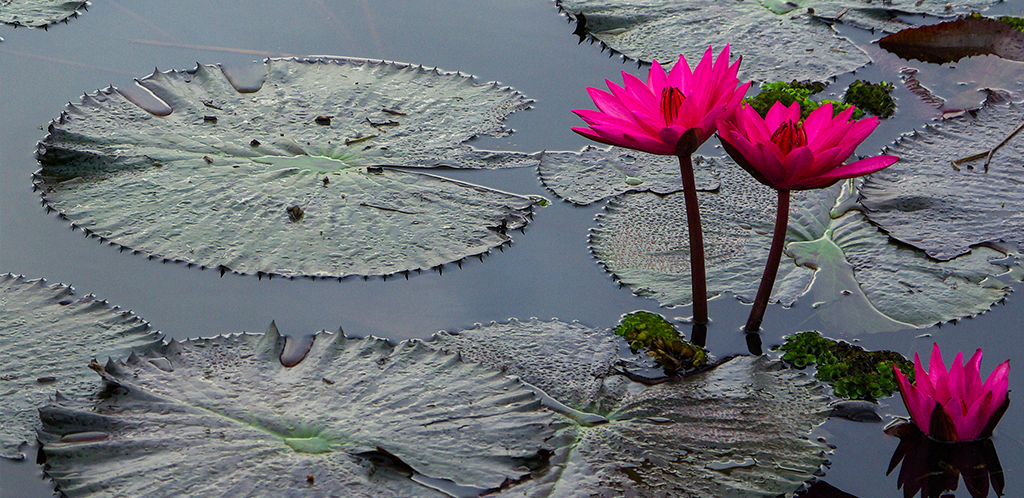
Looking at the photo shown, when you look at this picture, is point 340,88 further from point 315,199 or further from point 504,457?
point 504,457

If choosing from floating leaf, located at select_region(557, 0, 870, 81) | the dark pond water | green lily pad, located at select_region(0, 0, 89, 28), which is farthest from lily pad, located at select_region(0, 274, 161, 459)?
floating leaf, located at select_region(557, 0, 870, 81)

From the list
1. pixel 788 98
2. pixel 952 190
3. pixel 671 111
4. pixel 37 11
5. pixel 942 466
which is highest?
pixel 37 11

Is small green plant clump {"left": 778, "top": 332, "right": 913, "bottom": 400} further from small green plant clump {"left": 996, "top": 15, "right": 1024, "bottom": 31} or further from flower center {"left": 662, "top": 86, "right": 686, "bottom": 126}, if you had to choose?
small green plant clump {"left": 996, "top": 15, "right": 1024, "bottom": 31}

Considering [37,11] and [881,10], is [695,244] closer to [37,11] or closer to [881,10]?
[881,10]

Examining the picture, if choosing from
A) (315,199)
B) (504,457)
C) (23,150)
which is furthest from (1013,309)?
(23,150)

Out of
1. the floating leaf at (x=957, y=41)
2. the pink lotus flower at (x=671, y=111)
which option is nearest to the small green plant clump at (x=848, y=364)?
the pink lotus flower at (x=671, y=111)

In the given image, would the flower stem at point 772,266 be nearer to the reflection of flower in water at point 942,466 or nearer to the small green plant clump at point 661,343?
the small green plant clump at point 661,343

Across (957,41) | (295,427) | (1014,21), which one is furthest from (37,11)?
(1014,21)
